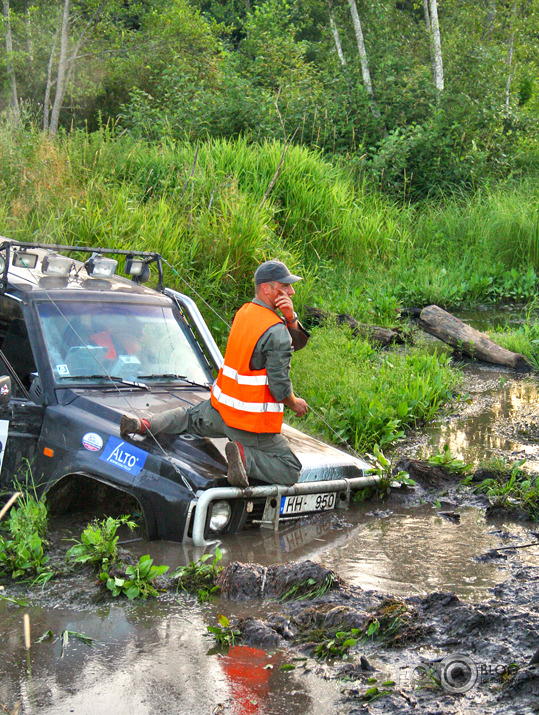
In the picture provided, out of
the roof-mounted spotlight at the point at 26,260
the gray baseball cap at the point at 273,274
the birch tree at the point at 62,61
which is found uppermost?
the birch tree at the point at 62,61

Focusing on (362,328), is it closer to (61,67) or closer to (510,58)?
(61,67)

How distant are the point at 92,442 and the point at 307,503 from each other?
55.0 inches

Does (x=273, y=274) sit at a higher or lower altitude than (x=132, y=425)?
higher

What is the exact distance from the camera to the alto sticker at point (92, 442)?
4.73m

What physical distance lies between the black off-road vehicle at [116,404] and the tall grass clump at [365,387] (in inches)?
60.4

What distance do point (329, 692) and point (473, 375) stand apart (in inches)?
260

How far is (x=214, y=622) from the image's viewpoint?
380cm

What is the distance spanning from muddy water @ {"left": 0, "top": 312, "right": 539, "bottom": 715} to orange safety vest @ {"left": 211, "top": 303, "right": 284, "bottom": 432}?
27.1 inches

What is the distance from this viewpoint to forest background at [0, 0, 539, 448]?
9.45 m

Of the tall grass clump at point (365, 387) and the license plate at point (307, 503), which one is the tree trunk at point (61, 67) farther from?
the license plate at point (307, 503)

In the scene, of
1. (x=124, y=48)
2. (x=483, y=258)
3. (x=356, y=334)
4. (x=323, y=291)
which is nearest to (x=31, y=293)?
(x=356, y=334)

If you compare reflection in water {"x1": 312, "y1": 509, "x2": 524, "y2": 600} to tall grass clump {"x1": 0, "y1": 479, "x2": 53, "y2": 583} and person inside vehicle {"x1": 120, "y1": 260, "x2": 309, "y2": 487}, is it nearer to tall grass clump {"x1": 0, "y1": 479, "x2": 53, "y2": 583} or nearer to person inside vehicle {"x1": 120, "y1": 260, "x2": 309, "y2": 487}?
person inside vehicle {"x1": 120, "y1": 260, "x2": 309, "y2": 487}

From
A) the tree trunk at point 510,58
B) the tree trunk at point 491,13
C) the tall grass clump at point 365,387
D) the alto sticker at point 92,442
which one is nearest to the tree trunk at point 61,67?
the tree trunk at point 510,58

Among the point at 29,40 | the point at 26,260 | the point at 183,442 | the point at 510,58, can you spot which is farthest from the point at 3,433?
the point at 510,58
